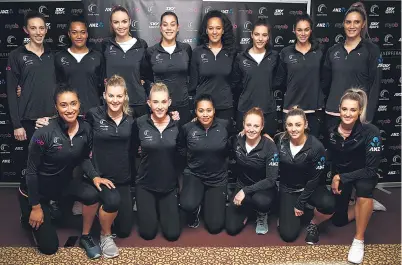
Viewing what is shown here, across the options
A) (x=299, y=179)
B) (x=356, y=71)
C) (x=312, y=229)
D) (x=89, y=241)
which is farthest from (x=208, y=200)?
(x=356, y=71)

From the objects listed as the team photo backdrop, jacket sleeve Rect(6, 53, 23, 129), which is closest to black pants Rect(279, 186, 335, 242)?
the team photo backdrop

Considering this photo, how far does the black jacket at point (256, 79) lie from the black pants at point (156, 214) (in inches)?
45.6

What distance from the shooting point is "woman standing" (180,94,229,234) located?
3.73m

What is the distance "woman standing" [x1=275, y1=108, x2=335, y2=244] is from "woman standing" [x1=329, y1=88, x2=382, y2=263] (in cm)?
16

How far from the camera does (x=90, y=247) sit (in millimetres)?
3445

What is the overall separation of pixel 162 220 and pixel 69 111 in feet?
4.01

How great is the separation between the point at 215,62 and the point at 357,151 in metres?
1.53

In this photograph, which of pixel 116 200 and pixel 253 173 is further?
pixel 253 173

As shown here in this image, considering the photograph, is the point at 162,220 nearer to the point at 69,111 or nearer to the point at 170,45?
the point at 69,111

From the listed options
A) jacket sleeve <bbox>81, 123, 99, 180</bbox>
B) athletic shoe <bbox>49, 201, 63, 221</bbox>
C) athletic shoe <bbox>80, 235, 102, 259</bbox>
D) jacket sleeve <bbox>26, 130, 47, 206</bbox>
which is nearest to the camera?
jacket sleeve <bbox>26, 130, 47, 206</bbox>

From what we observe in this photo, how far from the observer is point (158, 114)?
3641 millimetres

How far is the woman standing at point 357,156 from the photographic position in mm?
3451

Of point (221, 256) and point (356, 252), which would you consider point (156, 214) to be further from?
point (356, 252)

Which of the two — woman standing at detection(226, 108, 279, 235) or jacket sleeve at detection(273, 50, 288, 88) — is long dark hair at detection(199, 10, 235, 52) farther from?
woman standing at detection(226, 108, 279, 235)
